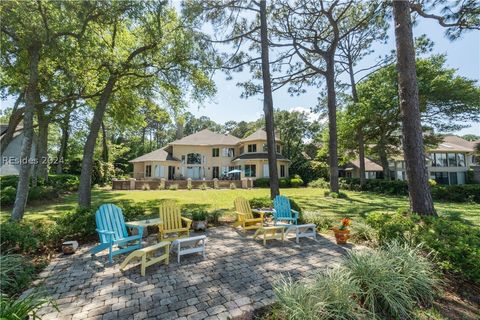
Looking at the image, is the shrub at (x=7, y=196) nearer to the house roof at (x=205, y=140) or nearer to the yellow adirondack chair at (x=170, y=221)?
the yellow adirondack chair at (x=170, y=221)

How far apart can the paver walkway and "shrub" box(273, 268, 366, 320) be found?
48 cm

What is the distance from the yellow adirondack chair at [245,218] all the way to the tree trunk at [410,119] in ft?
12.7

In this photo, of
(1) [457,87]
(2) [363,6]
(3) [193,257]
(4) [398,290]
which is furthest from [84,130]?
(1) [457,87]

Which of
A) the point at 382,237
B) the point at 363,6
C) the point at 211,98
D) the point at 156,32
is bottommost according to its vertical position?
the point at 382,237

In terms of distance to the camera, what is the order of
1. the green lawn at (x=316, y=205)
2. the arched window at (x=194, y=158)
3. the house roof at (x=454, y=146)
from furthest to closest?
the arched window at (x=194, y=158) → the house roof at (x=454, y=146) → the green lawn at (x=316, y=205)

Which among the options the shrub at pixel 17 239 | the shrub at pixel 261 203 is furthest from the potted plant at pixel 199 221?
the shrub at pixel 17 239

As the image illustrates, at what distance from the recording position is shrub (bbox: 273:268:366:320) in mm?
2590

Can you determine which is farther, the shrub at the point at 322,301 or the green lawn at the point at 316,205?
the green lawn at the point at 316,205

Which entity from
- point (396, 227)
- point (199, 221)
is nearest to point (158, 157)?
point (199, 221)

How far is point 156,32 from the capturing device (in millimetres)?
8602

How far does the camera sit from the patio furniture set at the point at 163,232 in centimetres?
452

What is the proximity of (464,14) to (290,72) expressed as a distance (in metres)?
8.59

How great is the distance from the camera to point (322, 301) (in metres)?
2.71

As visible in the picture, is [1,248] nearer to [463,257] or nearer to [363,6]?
[463,257]
